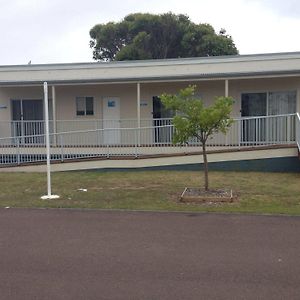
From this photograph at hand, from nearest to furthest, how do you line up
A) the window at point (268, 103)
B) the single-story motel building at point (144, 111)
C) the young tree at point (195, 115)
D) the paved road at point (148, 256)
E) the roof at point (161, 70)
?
the paved road at point (148, 256), the young tree at point (195, 115), the single-story motel building at point (144, 111), the roof at point (161, 70), the window at point (268, 103)

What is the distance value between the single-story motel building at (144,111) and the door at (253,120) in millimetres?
39

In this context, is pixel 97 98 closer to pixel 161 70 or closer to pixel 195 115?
pixel 161 70

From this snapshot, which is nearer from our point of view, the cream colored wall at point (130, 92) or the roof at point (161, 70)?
the roof at point (161, 70)

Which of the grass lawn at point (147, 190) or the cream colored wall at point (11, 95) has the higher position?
the cream colored wall at point (11, 95)

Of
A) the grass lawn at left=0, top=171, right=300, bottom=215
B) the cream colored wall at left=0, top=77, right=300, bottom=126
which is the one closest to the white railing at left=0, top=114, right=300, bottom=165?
the grass lawn at left=0, top=171, right=300, bottom=215

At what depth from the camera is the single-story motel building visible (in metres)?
16.1

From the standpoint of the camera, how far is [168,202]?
1048 centimetres

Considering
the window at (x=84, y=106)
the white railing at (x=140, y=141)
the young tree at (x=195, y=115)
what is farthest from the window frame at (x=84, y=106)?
the young tree at (x=195, y=115)

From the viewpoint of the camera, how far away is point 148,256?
6445 millimetres

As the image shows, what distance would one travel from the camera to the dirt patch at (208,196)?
10398 mm

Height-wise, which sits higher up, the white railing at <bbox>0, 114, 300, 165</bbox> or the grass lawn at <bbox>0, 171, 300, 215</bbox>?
the white railing at <bbox>0, 114, 300, 165</bbox>

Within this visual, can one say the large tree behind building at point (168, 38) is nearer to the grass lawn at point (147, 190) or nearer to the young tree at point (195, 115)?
the grass lawn at point (147, 190)

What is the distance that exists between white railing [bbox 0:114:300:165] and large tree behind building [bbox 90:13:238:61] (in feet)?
83.3

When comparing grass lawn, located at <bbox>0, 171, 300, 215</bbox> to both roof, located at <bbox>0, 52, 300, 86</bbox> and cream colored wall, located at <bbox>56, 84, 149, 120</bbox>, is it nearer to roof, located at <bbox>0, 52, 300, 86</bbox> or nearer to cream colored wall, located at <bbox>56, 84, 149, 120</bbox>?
roof, located at <bbox>0, 52, 300, 86</bbox>
